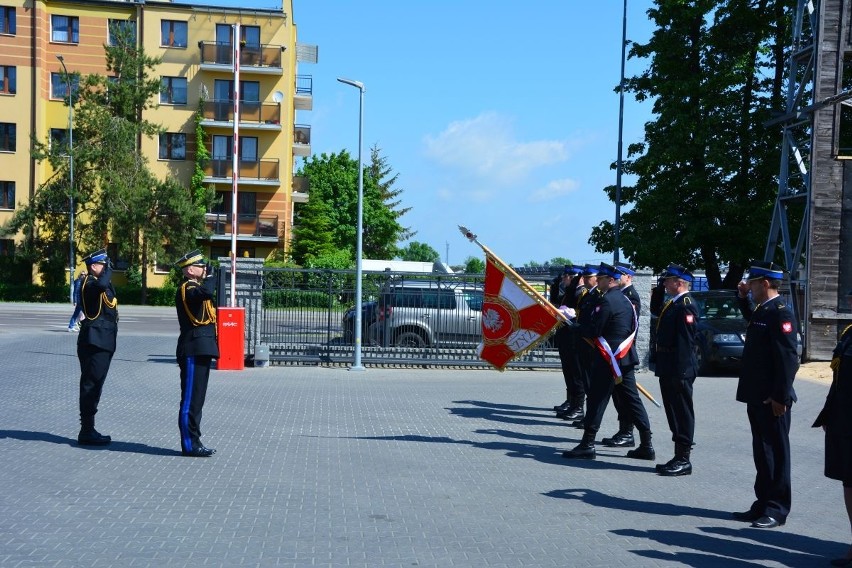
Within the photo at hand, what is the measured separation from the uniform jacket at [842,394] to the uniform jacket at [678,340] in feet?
8.11

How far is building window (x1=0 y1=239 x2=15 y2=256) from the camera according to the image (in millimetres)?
48094

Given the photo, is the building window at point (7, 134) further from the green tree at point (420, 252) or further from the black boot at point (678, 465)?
the green tree at point (420, 252)

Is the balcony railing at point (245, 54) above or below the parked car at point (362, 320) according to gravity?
above

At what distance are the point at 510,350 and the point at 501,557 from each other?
495cm

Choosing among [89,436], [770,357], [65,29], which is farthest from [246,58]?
[770,357]

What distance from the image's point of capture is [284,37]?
50.9m

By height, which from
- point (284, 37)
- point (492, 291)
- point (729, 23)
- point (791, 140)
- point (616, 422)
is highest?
point (284, 37)

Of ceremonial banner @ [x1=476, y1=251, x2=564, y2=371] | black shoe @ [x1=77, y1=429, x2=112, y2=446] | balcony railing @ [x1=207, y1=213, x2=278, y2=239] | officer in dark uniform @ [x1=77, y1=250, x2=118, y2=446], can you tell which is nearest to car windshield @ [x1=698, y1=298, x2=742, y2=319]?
ceremonial banner @ [x1=476, y1=251, x2=564, y2=371]

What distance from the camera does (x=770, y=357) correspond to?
752 cm

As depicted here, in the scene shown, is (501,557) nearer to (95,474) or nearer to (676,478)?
(676,478)

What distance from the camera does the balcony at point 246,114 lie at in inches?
1967

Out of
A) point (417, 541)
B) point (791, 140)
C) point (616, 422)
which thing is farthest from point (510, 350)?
point (791, 140)

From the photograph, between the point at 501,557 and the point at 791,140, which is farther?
the point at 791,140

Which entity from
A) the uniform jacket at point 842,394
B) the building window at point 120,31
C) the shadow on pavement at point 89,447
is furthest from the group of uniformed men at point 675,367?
the building window at point 120,31
